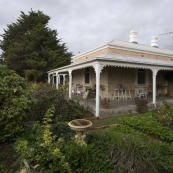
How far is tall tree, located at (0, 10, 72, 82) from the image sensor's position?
23.9 meters

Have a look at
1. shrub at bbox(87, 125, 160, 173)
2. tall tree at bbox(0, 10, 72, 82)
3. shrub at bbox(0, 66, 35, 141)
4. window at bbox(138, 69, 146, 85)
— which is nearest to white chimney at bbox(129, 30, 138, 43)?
window at bbox(138, 69, 146, 85)

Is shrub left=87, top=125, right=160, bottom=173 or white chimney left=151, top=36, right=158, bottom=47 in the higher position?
white chimney left=151, top=36, right=158, bottom=47

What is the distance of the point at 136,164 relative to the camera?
2.70 metres

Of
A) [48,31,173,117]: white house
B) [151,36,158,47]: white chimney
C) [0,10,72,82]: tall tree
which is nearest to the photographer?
[48,31,173,117]: white house

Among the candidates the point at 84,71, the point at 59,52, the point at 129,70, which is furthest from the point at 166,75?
the point at 59,52

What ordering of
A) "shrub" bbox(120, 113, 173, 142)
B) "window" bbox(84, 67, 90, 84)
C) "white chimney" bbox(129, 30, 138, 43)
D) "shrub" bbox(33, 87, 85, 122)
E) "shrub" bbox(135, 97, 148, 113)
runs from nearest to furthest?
1. "shrub" bbox(120, 113, 173, 142)
2. "shrub" bbox(33, 87, 85, 122)
3. "shrub" bbox(135, 97, 148, 113)
4. "window" bbox(84, 67, 90, 84)
5. "white chimney" bbox(129, 30, 138, 43)

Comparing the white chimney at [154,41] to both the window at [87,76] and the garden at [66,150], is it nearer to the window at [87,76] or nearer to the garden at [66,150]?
the window at [87,76]

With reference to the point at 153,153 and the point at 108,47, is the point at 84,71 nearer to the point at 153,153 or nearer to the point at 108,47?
the point at 108,47

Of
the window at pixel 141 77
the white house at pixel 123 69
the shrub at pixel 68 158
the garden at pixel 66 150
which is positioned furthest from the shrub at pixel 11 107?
the window at pixel 141 77

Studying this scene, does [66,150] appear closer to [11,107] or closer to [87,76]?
[11,107]

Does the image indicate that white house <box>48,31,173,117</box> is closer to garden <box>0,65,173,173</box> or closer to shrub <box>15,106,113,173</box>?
garden <box>0,65,173,173</box>

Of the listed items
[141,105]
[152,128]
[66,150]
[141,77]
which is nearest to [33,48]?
[141,77]

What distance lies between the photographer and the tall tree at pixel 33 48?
23.9 metres

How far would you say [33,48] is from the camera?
80.6 ft
